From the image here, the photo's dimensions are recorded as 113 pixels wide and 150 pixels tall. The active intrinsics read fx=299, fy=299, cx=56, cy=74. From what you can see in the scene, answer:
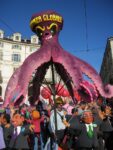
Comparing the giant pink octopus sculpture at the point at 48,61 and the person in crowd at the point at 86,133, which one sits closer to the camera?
the person in crowd at the point at 86,133

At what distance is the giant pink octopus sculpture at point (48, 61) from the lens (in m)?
7.62

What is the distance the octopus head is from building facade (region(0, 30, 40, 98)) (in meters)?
48.4

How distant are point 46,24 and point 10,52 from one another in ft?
166

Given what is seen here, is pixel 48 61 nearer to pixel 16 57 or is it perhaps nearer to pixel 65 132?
pixel 65 132

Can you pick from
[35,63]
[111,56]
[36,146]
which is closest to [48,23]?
[35,63]

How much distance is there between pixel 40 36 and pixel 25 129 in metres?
2.75

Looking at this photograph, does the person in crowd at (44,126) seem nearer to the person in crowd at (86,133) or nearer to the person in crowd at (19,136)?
the person in crowd at (19,136)

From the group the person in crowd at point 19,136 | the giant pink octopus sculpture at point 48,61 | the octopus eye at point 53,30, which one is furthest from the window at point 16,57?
the person in crowd at point 19,136

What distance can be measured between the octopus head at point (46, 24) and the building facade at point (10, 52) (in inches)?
1905

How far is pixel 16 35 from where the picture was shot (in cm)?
5938

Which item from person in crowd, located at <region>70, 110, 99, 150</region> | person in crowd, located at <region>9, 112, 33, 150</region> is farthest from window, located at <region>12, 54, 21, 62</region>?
person in crowd, located at <region>70, 110, 99, 150</region>

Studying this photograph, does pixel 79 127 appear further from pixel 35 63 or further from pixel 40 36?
pixel 40 36

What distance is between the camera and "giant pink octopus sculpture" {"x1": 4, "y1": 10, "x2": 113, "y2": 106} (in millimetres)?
7625

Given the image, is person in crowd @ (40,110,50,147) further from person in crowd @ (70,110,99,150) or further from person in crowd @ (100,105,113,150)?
person in crowd @ (70,110,99,150)
